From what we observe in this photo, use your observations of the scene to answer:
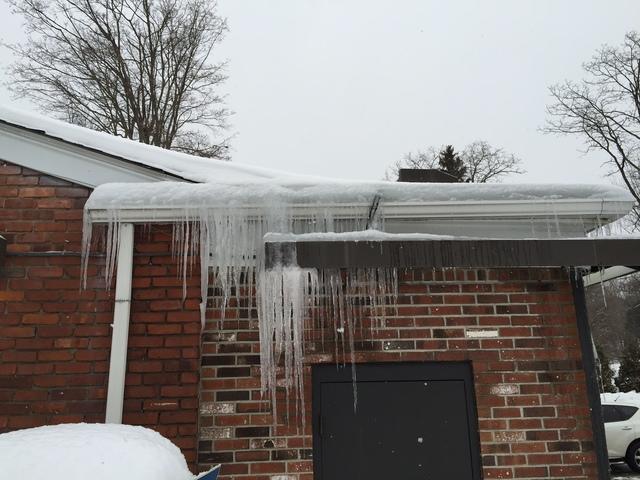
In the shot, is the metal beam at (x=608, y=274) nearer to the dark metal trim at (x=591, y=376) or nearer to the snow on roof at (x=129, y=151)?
the dark metal trim at (x=591, y=376)

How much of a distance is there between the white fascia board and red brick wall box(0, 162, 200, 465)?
82 millimetres

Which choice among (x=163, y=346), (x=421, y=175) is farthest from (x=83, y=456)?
(x=421, y=175)

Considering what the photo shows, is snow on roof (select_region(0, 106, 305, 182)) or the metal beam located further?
the metal beam

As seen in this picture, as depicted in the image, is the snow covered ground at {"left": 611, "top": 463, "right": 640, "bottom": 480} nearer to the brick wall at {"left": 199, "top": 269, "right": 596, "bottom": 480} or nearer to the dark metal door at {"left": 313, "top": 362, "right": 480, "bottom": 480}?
the brick wall at {"left": 199, "top": 269, "right": 596, "bottom": 480}

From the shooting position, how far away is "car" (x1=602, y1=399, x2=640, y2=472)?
8.85 meters

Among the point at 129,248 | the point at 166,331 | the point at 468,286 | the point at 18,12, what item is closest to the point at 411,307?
the point at 468,286

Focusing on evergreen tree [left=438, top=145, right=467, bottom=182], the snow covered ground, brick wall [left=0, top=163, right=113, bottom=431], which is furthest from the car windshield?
evergreen tree [left=438, top=145, right=467, bottom=182]

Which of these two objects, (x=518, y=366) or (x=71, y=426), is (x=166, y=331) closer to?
(x=71, y=426)

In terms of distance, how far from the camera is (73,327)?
2.82m

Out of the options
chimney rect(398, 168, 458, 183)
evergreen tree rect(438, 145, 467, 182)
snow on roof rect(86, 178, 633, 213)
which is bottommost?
snow on roof rect(86, 178, 633, 213)

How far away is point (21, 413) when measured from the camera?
8.84ft

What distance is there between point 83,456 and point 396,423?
1.90 meters

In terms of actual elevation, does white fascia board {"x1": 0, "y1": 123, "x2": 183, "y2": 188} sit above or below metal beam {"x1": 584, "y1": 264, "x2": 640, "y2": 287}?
above

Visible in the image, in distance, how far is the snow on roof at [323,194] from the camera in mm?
2799
